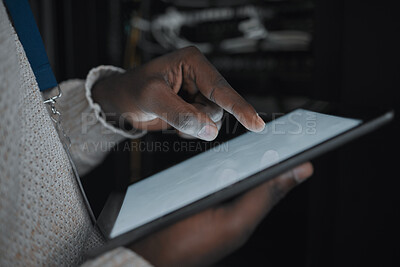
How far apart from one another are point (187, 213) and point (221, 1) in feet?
3.07

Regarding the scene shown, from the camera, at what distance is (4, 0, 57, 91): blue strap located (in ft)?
1.26

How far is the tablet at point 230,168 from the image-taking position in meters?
0.36

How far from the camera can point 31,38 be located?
0.40 meters

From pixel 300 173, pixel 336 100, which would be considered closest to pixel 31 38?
pixel 300 173

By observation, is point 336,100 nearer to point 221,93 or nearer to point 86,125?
point 221,93

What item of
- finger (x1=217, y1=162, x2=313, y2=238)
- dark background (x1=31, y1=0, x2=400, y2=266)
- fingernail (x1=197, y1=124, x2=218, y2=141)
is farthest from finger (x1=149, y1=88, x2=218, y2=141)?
dark background (x1=31, y1=0, x2=400, y2=266)

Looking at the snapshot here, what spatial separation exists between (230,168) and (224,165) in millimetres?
22

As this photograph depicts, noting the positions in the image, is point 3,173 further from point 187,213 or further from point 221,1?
point 221,1

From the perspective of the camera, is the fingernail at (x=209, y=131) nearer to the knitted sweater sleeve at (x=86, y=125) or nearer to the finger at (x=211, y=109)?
the finger at (x=211, y=109)

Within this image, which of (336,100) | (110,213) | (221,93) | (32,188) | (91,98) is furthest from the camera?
(336,100)

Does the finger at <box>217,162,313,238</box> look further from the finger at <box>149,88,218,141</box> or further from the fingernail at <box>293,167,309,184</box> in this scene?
the finger at <box>149,88,218,141</box>

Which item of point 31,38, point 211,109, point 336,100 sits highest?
point 31,38

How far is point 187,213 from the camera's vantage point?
352 millimetres

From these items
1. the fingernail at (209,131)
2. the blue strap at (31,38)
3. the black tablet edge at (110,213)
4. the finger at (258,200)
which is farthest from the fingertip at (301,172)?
the blue strap at (31,38)
